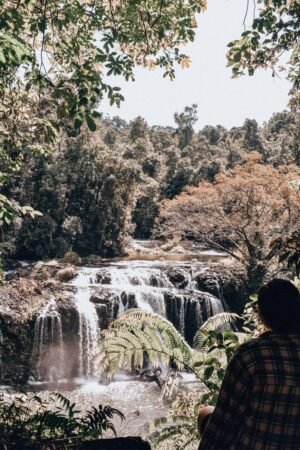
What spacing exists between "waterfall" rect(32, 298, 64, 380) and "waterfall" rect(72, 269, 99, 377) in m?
0.64

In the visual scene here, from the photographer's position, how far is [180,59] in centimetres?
500

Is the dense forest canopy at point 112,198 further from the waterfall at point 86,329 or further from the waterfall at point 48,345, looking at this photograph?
the waterfall at point 48,345

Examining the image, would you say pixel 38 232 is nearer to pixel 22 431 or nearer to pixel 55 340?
pixel 55 340

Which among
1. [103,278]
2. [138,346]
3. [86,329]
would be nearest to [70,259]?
[103,278]

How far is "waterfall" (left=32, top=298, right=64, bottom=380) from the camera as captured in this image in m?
12.9

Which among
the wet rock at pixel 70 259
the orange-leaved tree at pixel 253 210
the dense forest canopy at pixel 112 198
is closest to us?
the orange-leaved tree at pixel 253 210

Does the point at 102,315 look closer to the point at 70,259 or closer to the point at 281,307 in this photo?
the point at 70,259

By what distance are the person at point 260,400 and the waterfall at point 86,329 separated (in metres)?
11.9

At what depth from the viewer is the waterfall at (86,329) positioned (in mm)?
13094

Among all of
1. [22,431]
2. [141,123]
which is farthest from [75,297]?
[141,123]

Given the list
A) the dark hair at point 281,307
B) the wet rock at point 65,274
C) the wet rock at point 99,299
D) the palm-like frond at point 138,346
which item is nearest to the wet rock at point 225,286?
the wet rock at point 99,299

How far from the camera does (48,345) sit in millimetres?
13312

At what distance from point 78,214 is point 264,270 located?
13.8 m

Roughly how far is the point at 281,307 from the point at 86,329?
12.9m
